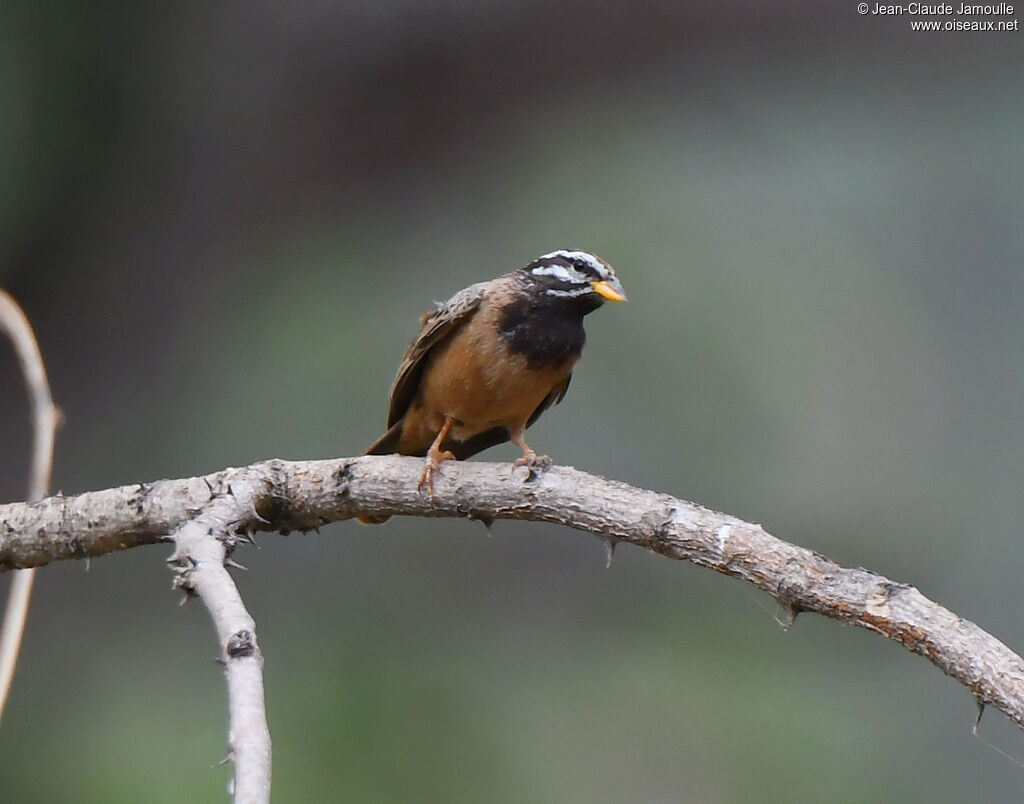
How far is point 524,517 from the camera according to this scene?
2.82 m

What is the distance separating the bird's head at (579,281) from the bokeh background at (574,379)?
5.63 ft

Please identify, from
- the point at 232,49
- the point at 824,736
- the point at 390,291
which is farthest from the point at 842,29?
the point at 824,736

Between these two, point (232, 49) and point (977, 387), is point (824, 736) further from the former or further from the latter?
point (232, 49)

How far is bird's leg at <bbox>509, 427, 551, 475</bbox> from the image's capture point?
2869 mm

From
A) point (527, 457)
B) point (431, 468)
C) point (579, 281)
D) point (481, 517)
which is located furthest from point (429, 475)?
point (579, 281)

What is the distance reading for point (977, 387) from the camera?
237 inches

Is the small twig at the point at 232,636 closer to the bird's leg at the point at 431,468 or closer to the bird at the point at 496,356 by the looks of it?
the bird's leg at the point at 431,468

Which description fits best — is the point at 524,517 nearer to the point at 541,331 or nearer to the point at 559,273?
the point at 541,331

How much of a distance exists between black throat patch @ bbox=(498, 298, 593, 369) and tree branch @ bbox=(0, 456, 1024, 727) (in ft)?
2.15

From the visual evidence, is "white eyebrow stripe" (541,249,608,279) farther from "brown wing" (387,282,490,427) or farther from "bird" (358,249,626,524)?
"brown wing" (387,282,490,427)

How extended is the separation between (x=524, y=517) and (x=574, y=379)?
322cm

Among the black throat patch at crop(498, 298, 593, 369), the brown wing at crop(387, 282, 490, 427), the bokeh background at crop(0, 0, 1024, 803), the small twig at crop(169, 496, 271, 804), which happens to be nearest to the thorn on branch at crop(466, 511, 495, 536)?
the small twig at crop(169, 496, 271, 804)

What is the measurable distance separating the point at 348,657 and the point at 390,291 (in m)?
2.09

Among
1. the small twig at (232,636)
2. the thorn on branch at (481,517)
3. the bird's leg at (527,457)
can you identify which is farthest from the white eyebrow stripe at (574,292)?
the small twig at (232,636)
